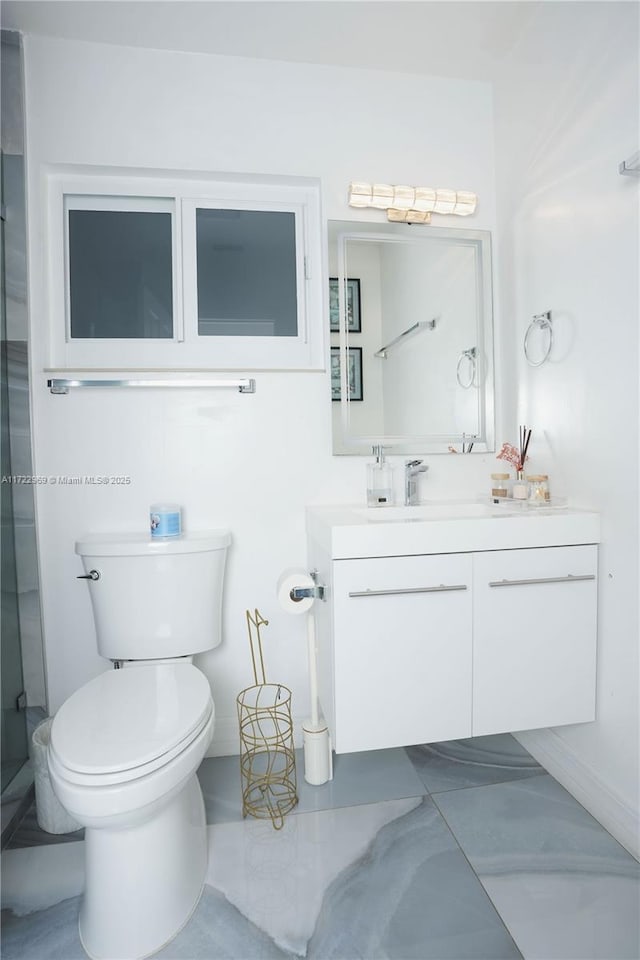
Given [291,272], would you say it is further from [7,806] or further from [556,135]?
[7,806]

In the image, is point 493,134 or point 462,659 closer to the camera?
point 462,659

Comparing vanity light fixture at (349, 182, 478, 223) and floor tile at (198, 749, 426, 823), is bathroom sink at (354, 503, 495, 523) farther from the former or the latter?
vanity light fixture at (349, 182, 478, 223)

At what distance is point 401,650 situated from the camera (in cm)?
135

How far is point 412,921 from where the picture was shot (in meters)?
1.14

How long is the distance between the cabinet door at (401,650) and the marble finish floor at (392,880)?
11.0 inches

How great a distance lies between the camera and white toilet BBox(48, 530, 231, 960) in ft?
3.34

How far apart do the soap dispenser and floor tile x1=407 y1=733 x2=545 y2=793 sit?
885mm

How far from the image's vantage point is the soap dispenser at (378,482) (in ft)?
6.01

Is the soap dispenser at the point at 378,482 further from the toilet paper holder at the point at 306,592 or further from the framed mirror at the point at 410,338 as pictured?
the toilet paper holder at the point at 306,592

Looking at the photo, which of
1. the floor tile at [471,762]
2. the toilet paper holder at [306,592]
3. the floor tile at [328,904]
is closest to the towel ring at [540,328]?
the toilet paper holder at [306,592]

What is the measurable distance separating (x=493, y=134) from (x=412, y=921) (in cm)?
248

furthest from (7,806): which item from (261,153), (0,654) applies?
(261,153)

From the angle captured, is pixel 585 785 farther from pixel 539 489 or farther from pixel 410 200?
pixel 410 200

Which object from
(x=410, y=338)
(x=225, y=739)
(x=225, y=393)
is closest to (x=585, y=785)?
(x=225, y=739)
